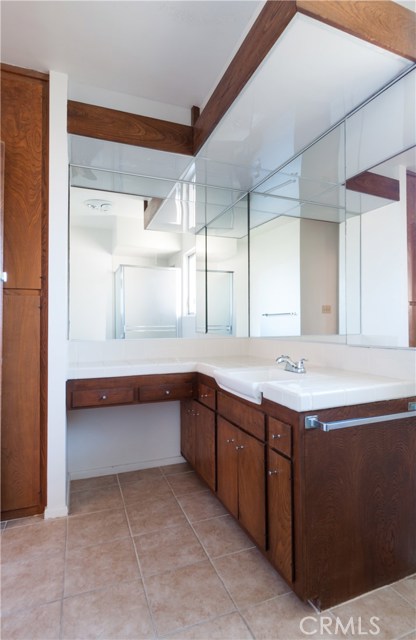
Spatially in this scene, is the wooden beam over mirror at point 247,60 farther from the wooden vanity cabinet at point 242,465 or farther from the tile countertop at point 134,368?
the wooden vanity cabinet at point 242,465

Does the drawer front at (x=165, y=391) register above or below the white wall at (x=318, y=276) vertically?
below

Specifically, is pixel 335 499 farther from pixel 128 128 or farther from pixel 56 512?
pixel 128 128

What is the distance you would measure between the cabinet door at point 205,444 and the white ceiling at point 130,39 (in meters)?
2.19

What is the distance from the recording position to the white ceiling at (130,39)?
5.40 ft

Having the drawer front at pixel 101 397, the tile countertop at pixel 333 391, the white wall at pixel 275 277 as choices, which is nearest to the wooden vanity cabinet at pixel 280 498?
the tile countertop at pixel 333 391

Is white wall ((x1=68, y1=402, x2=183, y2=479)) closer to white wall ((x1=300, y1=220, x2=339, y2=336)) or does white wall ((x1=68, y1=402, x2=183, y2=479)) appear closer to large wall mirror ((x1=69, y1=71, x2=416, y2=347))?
large wall mirror ((x1=69, y1=71, x2=416, y2=347))

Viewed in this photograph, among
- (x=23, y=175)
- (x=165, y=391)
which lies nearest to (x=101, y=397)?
(x=165, y=391)

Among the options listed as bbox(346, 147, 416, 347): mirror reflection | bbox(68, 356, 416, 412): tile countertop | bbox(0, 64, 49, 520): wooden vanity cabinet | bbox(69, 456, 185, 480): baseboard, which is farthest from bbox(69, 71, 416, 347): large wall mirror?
bbox(69, 456, 185, 480): baseboard

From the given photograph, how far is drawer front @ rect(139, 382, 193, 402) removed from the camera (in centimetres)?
228

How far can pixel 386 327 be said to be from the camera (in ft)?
5.84

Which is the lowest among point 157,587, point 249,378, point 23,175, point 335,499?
point 157,587

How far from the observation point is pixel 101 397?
2.19m

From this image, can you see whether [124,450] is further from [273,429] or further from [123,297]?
[273,429]

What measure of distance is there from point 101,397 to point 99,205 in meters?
1.56
